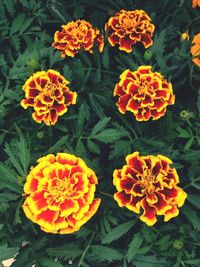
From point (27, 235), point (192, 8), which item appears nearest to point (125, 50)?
point (192, 8)

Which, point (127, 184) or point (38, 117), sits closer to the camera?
point (127, 184)

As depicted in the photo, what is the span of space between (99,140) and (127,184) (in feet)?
0.78

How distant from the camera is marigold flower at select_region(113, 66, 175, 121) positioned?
1221 millimetres

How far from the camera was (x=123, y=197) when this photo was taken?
41.7 inches

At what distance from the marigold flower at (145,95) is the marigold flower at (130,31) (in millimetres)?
226

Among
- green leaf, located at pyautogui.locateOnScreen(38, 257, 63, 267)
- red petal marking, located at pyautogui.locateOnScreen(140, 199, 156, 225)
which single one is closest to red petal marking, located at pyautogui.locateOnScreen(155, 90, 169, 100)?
red petal marking, located at pyautogui.locateOnScreen(140, 199, 156, 225)

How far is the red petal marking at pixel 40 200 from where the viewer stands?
1.02 metres

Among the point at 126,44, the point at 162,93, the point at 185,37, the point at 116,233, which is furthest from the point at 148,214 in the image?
the point at 185,37

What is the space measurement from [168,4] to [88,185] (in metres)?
1.02

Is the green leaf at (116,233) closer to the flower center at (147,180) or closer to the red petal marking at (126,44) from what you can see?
the flower center at (147,180)

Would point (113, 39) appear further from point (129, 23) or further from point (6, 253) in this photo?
point (6, 253)

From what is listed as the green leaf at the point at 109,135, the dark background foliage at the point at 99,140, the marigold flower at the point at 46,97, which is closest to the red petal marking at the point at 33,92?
the marigold flower at the point at 46,97

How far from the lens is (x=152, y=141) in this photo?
1.27m

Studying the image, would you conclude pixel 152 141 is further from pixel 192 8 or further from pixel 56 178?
pixel 192 8
